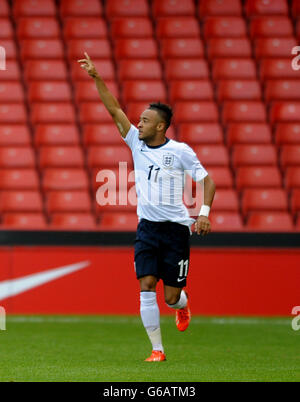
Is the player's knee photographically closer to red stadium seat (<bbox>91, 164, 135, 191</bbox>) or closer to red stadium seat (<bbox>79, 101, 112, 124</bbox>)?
red stadium seat (<bbox>91, 164, 135, 191</bbox>)

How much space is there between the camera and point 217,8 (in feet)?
53.0

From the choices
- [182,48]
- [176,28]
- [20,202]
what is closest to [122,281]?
[20,202]

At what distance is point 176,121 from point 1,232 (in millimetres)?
3874

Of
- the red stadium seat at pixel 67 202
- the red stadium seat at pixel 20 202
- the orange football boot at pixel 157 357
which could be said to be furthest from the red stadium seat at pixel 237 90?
the orange football boot at pixel 157 357

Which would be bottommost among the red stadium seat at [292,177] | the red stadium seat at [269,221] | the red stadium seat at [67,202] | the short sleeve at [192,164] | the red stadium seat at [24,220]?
the red stadium seat at [269,221]

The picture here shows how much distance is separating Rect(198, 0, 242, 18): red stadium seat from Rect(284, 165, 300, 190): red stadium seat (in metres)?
3.98

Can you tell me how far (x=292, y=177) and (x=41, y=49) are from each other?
4602 millimetres

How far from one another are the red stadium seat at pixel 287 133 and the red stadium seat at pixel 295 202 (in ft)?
3.68

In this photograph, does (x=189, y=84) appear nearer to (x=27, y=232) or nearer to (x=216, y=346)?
→ (x=27, y=232)

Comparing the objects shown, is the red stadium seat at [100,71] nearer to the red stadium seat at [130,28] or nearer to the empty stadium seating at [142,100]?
the empty stadium seating at [142,100]

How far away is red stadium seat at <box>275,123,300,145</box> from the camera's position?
13.9 m

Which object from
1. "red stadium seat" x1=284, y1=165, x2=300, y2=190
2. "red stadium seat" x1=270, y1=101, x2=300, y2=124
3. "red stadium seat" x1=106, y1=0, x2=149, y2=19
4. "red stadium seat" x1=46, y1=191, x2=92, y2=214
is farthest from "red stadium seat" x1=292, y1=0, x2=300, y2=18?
"red stadium seat" x1=46, y1=191, x2=92, y2=214

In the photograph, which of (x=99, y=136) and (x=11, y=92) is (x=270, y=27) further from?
Answer: (x=11, y=92)

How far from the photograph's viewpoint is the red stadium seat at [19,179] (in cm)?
1277
